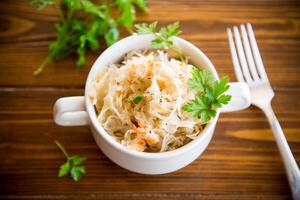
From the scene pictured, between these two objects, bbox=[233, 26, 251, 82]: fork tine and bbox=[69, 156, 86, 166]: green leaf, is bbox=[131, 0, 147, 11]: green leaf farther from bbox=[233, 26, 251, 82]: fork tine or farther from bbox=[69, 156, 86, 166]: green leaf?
bbox=[69, 156, 86, 166]: green leaf

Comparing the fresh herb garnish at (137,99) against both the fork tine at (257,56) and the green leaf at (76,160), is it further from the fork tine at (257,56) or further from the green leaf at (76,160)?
the fork tine at (257,56)

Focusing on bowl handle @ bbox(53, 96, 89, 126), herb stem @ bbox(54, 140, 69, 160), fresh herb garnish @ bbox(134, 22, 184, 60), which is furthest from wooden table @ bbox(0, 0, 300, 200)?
fresh herb garnish @ bbox(134, 22, 184, 60)

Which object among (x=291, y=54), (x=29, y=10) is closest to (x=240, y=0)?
(x=291, y=54)

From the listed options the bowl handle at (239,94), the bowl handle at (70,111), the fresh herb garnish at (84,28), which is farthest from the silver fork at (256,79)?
the bowl handle at (70,111)

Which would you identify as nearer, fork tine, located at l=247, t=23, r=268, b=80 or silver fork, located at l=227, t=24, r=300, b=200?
silver fork, located at l=227, t=24, r=300, b=200

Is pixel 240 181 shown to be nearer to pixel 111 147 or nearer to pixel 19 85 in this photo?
pixel 111 147

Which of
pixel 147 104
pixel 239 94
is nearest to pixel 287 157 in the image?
pixel 239 94
